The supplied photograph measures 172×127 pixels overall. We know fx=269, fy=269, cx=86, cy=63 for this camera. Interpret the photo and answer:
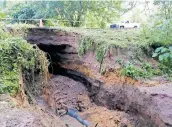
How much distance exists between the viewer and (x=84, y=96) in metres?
8.26

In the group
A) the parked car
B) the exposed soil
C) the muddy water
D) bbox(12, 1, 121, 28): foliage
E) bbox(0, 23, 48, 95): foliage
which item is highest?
bbox(12, 1, 121, 28): foliage

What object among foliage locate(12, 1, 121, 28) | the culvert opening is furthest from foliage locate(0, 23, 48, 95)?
foliage locate(12, 1, 121, 28)

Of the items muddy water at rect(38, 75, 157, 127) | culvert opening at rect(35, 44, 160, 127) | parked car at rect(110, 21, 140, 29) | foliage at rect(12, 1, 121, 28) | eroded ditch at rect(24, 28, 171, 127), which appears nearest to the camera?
eroded ditch at rect(24, 28, 171, 127)

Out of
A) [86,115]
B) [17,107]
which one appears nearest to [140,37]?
[86,115]

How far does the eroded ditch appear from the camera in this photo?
5871 millimetres

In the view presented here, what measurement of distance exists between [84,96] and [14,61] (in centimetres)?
392

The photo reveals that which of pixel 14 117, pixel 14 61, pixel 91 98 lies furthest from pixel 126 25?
pixel 14 117

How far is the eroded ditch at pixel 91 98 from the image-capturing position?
5871 mm

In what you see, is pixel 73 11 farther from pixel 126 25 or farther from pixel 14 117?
pixel 14 117

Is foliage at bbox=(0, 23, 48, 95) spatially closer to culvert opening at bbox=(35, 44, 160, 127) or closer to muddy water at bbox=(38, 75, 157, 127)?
muddy water at bbox=(38, 75, 157, 127)

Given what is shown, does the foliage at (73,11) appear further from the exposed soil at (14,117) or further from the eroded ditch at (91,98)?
the exposed soil at (14,117)

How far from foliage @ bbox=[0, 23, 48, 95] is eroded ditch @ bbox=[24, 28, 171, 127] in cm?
113

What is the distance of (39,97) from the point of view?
5.71 m

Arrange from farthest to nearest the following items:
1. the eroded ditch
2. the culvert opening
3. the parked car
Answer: the parked car → the culvert opening → the eroded ditch
